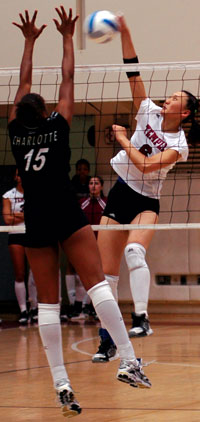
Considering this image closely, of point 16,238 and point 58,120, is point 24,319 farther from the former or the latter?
point 58,120

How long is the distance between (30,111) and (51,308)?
118 centimetres

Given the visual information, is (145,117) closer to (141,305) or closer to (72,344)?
(141,305)

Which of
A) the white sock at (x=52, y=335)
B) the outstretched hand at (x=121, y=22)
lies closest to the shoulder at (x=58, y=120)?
the white sock at (x=52, y=335)

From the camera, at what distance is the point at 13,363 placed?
7.65 m

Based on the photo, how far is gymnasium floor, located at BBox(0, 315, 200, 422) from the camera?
5.20 m

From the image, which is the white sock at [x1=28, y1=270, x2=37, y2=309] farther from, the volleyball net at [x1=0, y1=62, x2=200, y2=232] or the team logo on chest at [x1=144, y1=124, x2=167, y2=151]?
the team logo on chest at [x1=144, y1=124, x2=167, y2=151]

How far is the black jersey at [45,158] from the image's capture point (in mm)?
4684

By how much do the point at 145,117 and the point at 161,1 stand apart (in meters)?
5.06

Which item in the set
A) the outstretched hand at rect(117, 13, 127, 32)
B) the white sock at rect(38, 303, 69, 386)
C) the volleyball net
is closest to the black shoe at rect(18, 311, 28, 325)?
the volleyball net

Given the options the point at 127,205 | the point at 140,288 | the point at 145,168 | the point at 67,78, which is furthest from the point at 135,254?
the point at 67,78

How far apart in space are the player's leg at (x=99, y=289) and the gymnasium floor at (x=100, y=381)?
368 mm

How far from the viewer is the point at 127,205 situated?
20.1ft

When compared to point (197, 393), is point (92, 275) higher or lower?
higher

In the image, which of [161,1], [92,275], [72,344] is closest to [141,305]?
[92,275]
